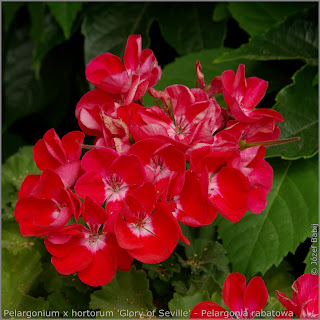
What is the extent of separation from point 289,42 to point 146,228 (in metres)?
0.42

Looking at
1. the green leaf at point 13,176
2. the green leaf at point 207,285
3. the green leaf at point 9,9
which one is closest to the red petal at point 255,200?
the green leaf at point 207,285

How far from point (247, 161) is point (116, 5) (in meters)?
0.55

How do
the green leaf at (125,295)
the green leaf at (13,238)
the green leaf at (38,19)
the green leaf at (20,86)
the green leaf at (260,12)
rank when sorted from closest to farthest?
1. the green leaf at (125,295)
2. the green leaf at (13,238)
3. the green leaf at (260,12)
4. the green leaf at (38,19)
5. the green leaf at (20,86)

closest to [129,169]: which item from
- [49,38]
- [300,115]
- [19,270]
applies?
[19,270]

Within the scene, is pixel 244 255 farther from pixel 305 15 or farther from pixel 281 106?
pixel 305 15

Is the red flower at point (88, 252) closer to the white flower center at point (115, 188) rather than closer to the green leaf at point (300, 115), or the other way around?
the white flower center at point (115, 188)

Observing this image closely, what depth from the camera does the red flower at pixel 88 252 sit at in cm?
37

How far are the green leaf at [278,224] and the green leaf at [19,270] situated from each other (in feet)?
0.71

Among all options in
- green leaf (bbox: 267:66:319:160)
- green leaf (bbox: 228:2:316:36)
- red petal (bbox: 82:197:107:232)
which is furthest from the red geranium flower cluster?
green leaf (bbox: 228:2:316:36)

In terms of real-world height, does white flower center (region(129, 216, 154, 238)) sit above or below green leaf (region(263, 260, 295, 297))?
above

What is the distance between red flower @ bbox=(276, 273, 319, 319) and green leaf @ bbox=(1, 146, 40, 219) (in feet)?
1.33

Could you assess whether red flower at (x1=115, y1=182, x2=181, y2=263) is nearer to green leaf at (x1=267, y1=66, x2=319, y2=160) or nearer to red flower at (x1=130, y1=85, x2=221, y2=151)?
red flower at (x1=130, y1=85, x2=221, y2=151)

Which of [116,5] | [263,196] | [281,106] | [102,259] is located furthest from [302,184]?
[116,5]

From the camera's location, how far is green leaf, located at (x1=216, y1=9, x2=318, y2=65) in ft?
2.08
